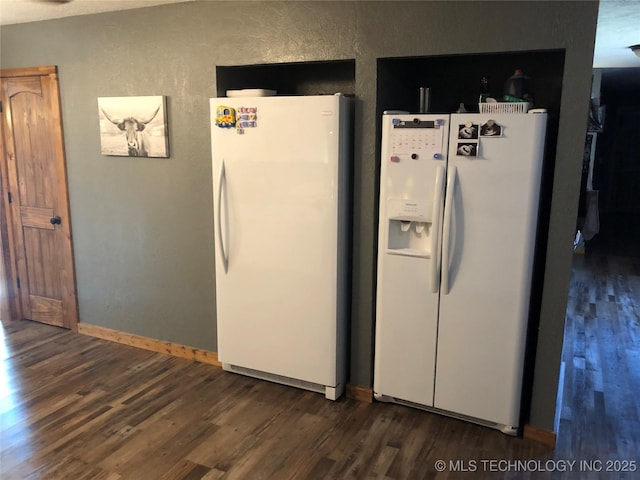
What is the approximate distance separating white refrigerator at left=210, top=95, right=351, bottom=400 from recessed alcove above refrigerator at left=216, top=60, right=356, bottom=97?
0.39 metres

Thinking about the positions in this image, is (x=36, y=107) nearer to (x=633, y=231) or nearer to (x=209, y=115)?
(x=209, y=115)

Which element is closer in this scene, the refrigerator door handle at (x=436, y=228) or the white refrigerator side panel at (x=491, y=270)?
the white refrigerator side panel at (x=491, y=270)

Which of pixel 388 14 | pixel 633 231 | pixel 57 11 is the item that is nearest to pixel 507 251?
pixel 388 14

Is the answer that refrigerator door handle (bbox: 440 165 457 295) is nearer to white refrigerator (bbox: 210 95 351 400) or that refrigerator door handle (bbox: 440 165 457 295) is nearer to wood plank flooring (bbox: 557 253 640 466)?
white refrigerator (bbox: 210 95 351 400)

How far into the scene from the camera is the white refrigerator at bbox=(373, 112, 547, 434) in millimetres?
2430

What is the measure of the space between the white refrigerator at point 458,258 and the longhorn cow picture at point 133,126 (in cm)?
154

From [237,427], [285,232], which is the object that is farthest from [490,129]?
[237,427]

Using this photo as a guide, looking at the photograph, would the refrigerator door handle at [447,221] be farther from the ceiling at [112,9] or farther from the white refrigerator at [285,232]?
the ceiling at [112,9]

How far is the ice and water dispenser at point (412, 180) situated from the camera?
255 centimetres

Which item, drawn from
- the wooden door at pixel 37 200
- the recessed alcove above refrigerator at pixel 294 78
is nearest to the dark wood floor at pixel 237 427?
the wooden door at pixel 37 200

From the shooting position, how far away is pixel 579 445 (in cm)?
260

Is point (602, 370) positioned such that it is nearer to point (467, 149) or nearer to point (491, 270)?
point (491, 270)

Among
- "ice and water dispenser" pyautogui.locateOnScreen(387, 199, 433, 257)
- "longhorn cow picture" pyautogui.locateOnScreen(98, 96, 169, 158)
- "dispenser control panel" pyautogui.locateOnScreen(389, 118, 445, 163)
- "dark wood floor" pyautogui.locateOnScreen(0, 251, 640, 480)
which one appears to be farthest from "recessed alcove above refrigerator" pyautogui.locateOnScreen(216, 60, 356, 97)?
"dark wood floor" pyautogui.locateOnScreen(0, 251, 640, 480)

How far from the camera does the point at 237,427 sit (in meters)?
2.76
